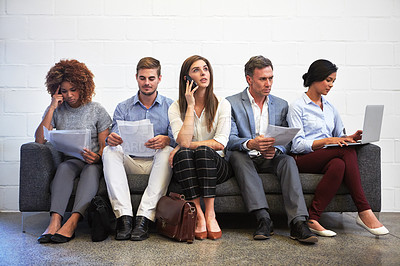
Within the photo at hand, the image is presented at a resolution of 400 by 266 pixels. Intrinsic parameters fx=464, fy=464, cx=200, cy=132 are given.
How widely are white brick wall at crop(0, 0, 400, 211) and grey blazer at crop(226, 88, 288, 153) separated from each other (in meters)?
0.68

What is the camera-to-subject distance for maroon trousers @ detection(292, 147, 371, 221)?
9.75 ft

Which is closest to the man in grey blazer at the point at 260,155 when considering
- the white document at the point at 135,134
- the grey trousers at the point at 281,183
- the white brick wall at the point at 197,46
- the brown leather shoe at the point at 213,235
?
the grey trousers at the point at 281,183

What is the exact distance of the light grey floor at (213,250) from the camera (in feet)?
7.72

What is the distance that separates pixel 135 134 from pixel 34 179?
734 millimetres

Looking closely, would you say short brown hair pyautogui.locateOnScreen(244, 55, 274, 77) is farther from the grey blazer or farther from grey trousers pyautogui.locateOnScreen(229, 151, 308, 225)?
grey trousers pyautogui.locateOnScreen(229, 151, 308, 225)

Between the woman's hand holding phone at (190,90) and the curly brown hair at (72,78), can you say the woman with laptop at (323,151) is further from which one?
the curly brown hair at (72,78)

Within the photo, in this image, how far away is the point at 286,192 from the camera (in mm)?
2945

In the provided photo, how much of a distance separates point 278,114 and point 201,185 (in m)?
0.85

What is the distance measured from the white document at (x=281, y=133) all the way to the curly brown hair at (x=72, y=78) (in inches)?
53.1

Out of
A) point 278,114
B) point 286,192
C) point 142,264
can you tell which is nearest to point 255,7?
point 278,114

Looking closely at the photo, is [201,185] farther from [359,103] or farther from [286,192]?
[359,103]

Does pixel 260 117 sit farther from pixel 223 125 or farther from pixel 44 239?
pixel 44 239

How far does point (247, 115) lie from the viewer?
331 cm

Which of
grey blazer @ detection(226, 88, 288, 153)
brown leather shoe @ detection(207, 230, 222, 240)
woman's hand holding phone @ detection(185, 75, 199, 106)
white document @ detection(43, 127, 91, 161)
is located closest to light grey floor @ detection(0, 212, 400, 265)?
brown leather shoe @ detection(207, 230, 222, 240)
